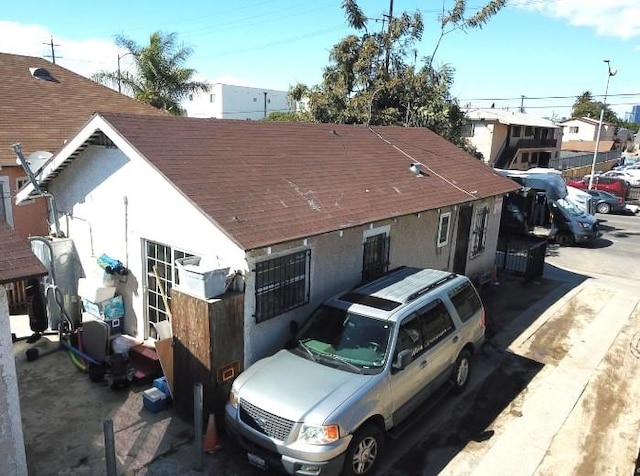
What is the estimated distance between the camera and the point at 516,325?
448 inches

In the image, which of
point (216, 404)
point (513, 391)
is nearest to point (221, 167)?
point (216, 404)

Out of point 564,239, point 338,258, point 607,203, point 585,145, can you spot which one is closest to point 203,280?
point 338,258

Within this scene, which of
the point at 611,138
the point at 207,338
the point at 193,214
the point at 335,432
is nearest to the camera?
the point at 335,432

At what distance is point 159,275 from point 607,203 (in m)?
28.2

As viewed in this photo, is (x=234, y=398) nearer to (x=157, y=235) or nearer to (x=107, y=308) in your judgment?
(x=157, y=235)

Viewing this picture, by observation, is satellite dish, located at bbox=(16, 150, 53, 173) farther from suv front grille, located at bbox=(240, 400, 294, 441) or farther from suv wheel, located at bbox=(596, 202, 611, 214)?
suv wheel, located at bbox=(596, 202, 611, 214)

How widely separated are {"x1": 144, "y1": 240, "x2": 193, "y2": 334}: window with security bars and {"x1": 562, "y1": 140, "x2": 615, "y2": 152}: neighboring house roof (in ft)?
229

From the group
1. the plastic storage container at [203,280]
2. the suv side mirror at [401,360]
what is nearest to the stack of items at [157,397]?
the plastic storage container at [203,280]

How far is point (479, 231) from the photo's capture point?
1381cm

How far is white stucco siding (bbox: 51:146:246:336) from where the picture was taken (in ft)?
24.1

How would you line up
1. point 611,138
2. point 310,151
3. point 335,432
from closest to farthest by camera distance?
point 335,432
point 310,151
point 611,138

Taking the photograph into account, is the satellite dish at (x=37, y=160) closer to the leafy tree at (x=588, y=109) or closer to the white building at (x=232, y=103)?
the white building at (x=232, y=103)

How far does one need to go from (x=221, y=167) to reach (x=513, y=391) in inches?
243

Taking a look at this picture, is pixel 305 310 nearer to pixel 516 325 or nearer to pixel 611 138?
pixel 516 325
